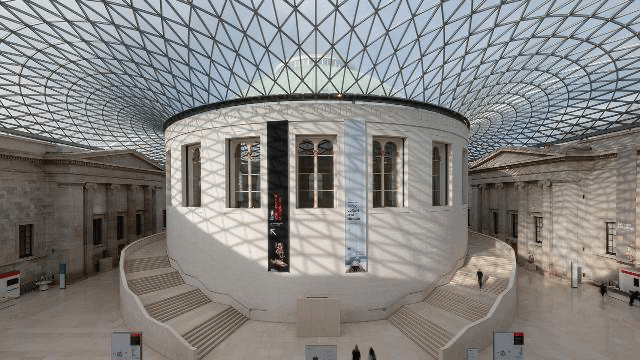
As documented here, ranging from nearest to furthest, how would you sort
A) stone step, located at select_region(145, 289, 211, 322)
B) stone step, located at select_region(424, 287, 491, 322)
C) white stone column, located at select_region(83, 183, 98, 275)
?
stone step, located at select_region(424, 287, 491, 322) → stone step, located at select_region(145, 289, 211, 322) → white stone column, located at select_region(83, 183, 98, 275)

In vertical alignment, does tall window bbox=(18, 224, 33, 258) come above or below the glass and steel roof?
below

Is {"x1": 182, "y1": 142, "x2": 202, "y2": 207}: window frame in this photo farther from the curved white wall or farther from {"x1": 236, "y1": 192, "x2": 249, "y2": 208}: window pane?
{"x1": 236, "y1": 192, "x2": 249, "y2": 208}: window pane

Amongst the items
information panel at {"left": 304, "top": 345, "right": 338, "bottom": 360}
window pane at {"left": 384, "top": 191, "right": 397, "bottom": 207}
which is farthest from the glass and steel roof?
information panel at {"left": 304, "top": 345, "right": 338, "bottom": 360}

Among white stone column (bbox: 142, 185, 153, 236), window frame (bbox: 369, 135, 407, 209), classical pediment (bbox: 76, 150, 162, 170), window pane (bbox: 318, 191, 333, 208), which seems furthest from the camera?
white stone column (bbox: 142, 185, 153, 236)

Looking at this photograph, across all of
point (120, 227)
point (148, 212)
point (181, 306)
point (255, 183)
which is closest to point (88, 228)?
point (120, 227)

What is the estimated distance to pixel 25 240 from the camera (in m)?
25.8

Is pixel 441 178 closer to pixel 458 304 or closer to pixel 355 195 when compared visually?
pixel 355 195

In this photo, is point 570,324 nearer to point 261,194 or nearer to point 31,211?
point 261,194

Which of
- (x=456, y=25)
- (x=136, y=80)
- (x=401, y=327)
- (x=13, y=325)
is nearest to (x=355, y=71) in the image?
(x=456, y=25)

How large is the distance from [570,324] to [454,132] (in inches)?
517

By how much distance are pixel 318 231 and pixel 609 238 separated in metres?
27.0

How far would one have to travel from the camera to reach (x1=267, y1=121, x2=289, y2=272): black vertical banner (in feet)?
59.6

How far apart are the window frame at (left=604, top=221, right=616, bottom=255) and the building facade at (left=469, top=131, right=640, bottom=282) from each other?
0.06 meters

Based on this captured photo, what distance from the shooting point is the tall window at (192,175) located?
22.4m
